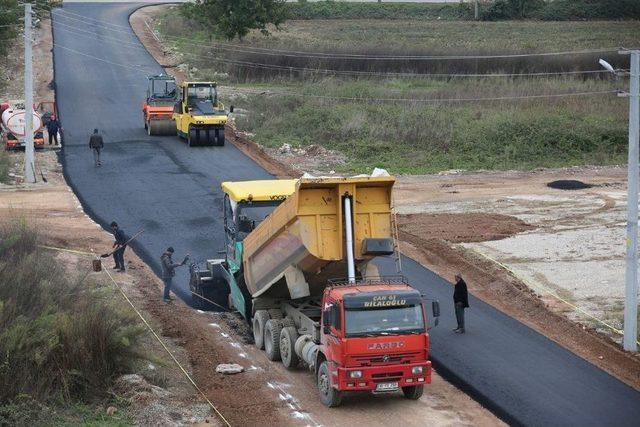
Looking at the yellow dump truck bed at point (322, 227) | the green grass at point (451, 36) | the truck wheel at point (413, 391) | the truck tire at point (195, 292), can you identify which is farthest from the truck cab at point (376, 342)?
the green grass at point (451, 36)

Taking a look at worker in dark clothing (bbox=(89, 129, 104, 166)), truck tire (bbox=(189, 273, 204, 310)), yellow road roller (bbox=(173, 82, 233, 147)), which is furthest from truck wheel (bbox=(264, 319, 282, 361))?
yellow road roller (bbox=(173, 82, 233, 147))

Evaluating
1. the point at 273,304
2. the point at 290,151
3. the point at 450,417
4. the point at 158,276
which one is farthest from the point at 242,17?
the point at 450,417

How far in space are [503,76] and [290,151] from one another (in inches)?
832

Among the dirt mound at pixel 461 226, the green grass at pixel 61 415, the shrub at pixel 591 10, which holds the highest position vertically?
the shrub at pixel 591 10

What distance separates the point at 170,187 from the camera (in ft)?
121

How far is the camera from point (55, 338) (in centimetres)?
1670

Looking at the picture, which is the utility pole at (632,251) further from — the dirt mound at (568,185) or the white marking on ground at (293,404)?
the dirt mound at (568,185)

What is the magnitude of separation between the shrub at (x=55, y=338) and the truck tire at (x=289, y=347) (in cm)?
291

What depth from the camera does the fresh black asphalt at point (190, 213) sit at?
59.7 ft

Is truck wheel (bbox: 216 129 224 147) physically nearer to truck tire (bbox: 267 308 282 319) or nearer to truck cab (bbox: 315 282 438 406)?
truck tire (bbox: 267 308 282 319)

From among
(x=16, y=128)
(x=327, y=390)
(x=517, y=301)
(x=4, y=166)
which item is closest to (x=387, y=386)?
(x=327, y=390)

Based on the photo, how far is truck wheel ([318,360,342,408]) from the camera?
17.4 meters

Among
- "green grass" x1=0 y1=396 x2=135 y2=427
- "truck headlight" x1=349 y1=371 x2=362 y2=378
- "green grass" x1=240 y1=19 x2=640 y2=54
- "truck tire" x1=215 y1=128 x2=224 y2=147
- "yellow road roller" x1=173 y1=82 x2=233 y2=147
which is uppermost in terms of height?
"green grass" x1=240 y1=19 x2=640 y2=54

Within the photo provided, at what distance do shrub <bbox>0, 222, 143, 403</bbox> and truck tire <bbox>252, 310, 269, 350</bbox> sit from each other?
109 inches
